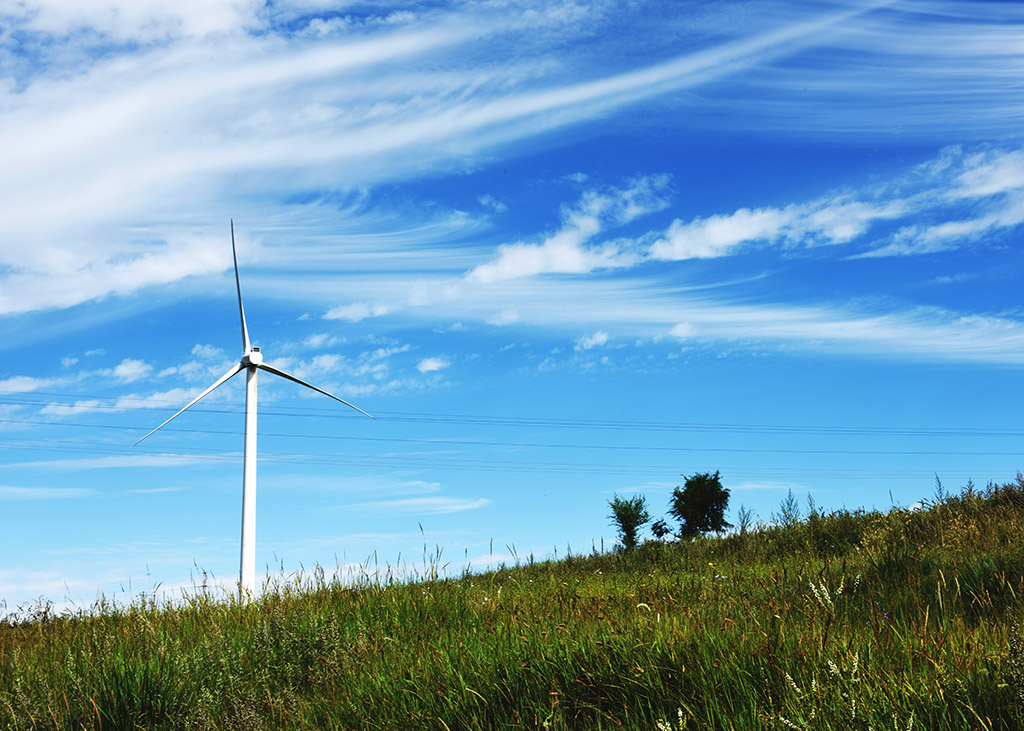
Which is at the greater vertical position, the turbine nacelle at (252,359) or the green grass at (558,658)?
the turbine nacelle at (252,359)

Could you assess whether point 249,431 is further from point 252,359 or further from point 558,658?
point 558,658

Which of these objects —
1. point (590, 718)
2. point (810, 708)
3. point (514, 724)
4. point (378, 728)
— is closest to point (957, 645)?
point (810, 708)

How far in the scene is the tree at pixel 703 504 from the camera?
36719mm

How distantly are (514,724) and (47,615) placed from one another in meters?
8.41

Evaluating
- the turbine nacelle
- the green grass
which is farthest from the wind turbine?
the green grass

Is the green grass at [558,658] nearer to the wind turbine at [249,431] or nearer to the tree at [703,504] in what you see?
the wind turbine at [249,431]

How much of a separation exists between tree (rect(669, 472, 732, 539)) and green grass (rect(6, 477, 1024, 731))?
27669 millimetres

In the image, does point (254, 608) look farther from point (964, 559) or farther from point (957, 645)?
point (964, 559)

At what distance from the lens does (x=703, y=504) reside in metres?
36.9

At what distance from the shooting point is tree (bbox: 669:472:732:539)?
3672 centimetres

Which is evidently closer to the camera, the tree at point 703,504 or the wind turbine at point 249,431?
the wind turbine at point 249,431

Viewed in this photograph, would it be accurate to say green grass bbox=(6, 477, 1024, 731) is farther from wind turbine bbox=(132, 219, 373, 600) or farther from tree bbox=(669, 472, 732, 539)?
tree bbox=(669, 472, 732, 539)

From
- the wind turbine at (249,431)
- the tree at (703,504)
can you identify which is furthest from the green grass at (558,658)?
the tree at (703,504)

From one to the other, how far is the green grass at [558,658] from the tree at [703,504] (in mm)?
27669
